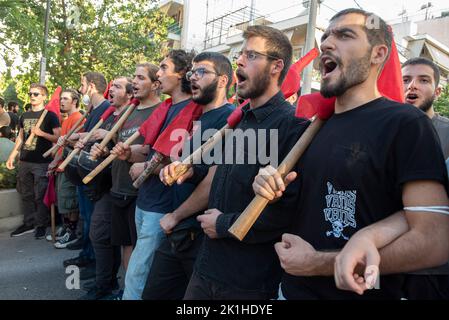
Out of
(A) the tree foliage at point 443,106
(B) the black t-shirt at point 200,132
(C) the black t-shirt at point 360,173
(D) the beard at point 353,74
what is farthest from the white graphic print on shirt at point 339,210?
(A) the tree foliage at point 443,106

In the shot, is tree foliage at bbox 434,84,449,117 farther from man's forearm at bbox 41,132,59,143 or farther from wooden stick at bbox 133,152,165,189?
wooden stick at bbox 133,152,165,189

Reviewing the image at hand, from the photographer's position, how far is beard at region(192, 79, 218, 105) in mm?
2807

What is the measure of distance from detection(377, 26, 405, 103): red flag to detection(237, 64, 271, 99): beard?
67 cm

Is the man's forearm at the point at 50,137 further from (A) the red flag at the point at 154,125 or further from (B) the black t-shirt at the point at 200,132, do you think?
(B) the black t-shirt at the point at 200,132

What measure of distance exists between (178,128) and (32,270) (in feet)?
9.14

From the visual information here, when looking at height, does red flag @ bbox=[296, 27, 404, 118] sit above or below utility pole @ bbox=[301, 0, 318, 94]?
below

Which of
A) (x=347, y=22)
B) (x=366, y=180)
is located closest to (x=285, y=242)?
(x=366, y=180)

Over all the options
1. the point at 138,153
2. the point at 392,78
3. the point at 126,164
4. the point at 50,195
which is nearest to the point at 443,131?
the point at 392,78

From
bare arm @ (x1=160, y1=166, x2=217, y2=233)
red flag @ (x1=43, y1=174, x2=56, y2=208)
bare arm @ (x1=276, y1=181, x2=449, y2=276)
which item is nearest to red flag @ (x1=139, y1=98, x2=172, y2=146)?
bare arm @ (x1=160, y1=166, x2=217, y2=233)

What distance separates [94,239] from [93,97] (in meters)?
2.07

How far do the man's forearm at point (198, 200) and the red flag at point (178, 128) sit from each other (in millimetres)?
385

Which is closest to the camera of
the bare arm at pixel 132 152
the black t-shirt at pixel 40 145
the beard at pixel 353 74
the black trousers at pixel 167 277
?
the beard at pixel 353 74

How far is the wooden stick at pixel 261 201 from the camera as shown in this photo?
1.53m

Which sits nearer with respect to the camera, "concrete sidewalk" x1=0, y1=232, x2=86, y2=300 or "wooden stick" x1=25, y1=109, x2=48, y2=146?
"concrete sidewalk" x1=0, y1=232, x2=86, y2=300
